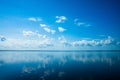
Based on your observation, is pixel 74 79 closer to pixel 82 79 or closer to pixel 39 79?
pixel 82 79

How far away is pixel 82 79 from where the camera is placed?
38.2 feet

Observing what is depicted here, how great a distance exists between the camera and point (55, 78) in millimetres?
11602

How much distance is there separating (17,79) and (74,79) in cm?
424

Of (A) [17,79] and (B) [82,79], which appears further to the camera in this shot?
(B) [82,79]

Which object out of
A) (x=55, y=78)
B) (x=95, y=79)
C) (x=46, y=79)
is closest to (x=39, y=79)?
(x=46, y=79)

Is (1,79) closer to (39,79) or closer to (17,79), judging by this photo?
(17,79)

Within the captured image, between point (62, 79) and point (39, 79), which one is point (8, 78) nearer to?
point (39, 79)

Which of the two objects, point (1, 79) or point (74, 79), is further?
point (74, 79)

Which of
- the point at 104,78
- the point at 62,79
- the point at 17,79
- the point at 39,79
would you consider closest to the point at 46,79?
the point at 39,79

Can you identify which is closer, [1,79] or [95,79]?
[1,79]

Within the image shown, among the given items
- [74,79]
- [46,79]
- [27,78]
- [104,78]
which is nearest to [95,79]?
[104,78]

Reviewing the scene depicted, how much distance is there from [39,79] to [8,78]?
2.27 metres

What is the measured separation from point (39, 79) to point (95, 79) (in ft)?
14.0

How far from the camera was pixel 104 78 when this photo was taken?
38.6 ft
